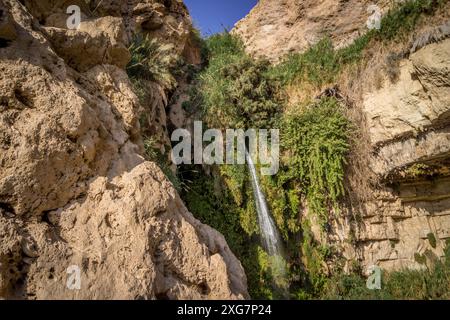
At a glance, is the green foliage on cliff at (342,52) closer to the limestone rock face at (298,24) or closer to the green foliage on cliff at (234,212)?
the limestone rock face at (298,24)

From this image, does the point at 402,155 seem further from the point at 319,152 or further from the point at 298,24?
the point at 298,24

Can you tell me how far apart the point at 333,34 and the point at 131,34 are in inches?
304

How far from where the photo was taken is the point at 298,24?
42.0 ft

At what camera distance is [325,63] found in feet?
32.2

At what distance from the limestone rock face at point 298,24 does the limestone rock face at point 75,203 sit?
345 inches

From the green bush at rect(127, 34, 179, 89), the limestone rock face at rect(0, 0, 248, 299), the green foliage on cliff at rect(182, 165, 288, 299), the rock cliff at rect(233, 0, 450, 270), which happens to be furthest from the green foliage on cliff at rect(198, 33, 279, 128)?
the limestone rock face at rect(0, 0, 248, 299)

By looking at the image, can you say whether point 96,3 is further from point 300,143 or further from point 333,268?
point 333,268

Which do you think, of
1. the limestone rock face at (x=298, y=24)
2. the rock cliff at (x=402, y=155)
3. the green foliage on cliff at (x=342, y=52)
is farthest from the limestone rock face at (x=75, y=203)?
the limestone rock face at (x=298, y=24)

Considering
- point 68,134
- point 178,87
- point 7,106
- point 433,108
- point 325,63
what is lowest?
point 68,134

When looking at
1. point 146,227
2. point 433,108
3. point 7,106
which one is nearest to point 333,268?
point 433,108

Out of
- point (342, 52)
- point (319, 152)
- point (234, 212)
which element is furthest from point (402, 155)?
point (234, 212)

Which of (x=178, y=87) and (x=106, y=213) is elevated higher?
(x=178, y=87)

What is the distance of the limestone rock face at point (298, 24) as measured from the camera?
11570mm
